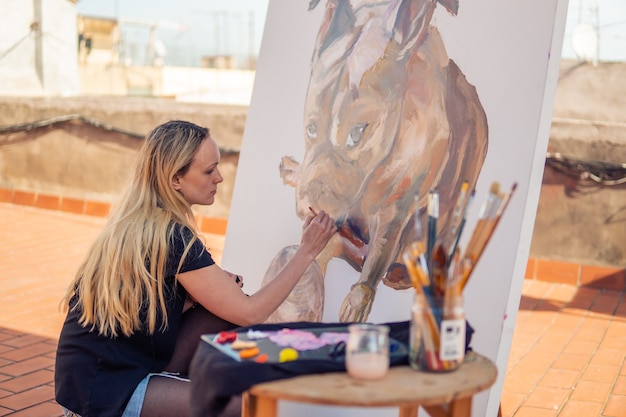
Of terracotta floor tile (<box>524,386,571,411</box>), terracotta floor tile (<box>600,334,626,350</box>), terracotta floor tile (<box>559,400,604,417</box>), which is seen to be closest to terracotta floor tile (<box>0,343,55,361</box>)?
terracotta floor tile (<box>524,386,571,411</box>)

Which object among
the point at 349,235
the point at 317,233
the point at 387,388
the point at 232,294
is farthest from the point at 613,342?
the point at 387,388

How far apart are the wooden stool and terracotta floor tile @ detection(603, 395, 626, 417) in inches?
65.5

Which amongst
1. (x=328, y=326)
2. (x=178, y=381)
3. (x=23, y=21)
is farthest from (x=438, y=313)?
(x=23, y=21)

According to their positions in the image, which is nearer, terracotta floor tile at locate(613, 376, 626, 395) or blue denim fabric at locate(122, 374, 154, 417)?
blue denim fabric at locate(122, 374, 154, 417)

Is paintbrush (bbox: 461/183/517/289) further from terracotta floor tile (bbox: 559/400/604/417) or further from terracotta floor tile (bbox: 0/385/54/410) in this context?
terracotta floor tile (bbox: 0/385/54/410)

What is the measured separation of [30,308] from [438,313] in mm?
3160

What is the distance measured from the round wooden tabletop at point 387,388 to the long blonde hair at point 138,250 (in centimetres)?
57

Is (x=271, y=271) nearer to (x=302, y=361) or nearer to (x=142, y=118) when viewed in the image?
(x=302, y=361)

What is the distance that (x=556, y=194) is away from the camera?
4816 millimetres

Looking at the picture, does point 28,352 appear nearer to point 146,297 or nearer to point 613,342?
point 146,297

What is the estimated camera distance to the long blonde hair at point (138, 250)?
70.8 inches

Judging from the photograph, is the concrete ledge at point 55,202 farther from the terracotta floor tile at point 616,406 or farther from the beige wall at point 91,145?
the terracotta floor tile at point 616,406

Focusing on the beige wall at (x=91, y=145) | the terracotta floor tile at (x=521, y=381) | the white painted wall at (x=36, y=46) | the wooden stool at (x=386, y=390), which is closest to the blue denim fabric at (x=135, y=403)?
the wooden stool at (x=386, y=390)

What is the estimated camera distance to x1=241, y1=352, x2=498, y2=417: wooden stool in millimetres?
1265
